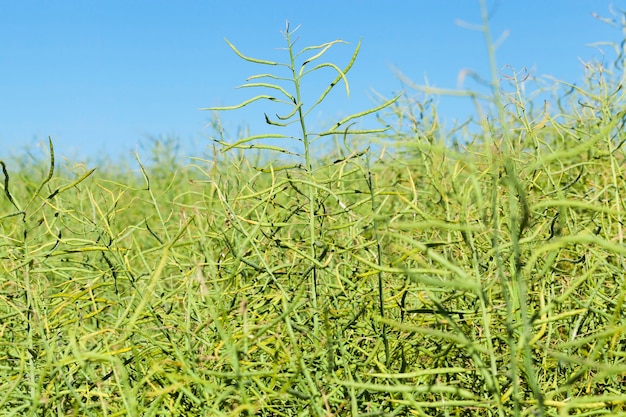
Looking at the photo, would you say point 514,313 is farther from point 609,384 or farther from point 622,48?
point 622,48

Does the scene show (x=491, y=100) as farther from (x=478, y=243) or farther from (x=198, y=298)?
(x=198, y=298)

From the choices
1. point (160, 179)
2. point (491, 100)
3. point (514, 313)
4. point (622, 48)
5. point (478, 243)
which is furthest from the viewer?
point (160, 179)

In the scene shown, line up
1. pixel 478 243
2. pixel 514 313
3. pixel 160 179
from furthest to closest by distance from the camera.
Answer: pixel 160 179, pixel 478 243, pixel 514 313

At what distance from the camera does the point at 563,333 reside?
1257 mm

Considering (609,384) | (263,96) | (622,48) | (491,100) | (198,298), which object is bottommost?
(609,384)

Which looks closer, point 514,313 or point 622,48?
point 514,313

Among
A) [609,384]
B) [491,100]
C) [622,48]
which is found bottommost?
[609,384]

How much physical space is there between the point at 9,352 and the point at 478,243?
67 centimetres

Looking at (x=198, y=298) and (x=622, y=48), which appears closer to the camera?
(x=198, y=298)

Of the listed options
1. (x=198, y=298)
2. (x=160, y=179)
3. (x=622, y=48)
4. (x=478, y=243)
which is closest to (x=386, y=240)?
(x=478, y=243)

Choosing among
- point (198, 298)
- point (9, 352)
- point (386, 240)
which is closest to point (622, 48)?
point (386, 240)

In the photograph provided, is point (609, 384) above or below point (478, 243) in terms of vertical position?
below

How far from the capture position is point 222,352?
86cm

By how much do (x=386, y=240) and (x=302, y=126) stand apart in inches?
13.4
